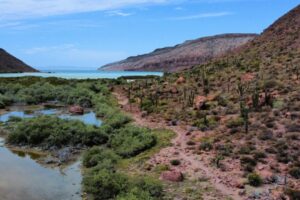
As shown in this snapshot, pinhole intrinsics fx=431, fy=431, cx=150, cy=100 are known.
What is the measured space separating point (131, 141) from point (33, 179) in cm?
676

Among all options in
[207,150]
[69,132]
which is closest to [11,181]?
[69,132]

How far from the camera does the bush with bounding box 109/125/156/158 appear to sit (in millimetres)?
24047

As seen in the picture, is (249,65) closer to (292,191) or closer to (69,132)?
(69,132)

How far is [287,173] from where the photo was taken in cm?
1905

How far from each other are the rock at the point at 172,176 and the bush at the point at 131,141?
4809 mm

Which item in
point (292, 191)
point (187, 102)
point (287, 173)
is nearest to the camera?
point (292, 191)

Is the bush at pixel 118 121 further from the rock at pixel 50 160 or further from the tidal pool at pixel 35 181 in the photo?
the tidal pool at pixel 35 181

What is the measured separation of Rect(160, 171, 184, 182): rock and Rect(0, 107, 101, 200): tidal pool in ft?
12.4

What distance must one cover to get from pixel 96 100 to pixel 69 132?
69.6 ft

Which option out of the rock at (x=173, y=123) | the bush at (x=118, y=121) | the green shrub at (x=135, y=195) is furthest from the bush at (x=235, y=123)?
the green shrub at (x=135, y=195)

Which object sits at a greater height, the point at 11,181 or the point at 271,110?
the point at 271,110

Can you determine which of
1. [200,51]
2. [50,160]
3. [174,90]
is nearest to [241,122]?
[50,160]

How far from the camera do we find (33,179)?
2072cm

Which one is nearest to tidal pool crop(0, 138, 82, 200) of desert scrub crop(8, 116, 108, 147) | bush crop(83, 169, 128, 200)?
bush crop(83, 169, 128, 200)
